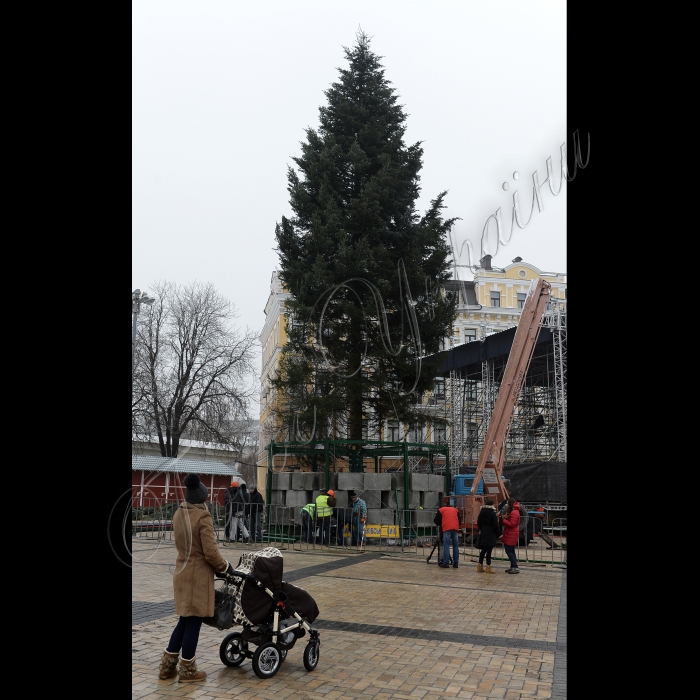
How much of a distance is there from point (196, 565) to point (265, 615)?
829mm

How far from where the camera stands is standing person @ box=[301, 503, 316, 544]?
69.8 feet

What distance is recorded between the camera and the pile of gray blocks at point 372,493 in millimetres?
22984

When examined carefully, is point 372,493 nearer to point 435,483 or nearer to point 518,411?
point 435,483

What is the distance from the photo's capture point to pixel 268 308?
5328 centimetres

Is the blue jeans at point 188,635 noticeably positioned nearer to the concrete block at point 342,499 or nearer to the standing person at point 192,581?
the standing person at point 192,581

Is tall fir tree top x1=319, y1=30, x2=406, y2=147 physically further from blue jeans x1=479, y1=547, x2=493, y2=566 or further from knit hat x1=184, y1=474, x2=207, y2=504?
knit hat x1=184, y1=474, x2=207, y2=504

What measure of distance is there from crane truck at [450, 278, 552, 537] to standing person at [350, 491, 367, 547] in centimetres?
292

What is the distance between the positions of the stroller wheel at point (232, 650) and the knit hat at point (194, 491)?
1434 millimetres

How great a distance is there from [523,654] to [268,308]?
46345 millimetres

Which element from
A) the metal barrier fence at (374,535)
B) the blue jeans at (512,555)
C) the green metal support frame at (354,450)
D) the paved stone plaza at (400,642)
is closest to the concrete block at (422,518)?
the metal barrier fence at (374,535)

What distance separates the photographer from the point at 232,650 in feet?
23.7
